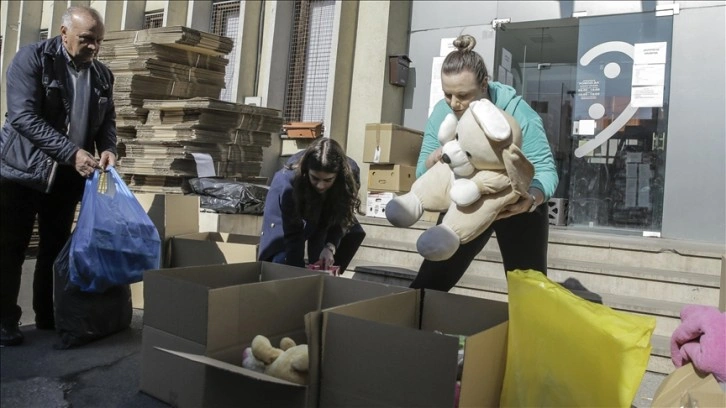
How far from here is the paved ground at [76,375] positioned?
85.5 inches

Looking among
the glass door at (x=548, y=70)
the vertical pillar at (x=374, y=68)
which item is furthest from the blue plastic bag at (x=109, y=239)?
the glass door at (x=548, y=70)

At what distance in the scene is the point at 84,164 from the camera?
2684 millimetres

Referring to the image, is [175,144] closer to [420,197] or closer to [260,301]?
[260,301]

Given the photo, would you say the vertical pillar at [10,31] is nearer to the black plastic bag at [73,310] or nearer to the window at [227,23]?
the window at [227,23]

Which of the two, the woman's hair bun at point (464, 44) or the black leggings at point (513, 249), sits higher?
the woman's hair bun at point (464, 44)

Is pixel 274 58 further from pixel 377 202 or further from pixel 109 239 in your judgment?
pixel 109 239

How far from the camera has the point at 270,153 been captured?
23.8ft

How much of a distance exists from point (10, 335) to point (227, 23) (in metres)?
6.49

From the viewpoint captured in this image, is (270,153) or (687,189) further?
(270,153)

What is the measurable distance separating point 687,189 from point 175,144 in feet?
16.4

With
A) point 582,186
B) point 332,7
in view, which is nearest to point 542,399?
point 582,186

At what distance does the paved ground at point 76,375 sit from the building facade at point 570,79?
2.95 metres

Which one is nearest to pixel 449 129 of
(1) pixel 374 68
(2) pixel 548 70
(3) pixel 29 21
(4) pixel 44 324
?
(4) pixel 44 324

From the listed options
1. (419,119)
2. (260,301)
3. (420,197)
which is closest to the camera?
(420,197)
